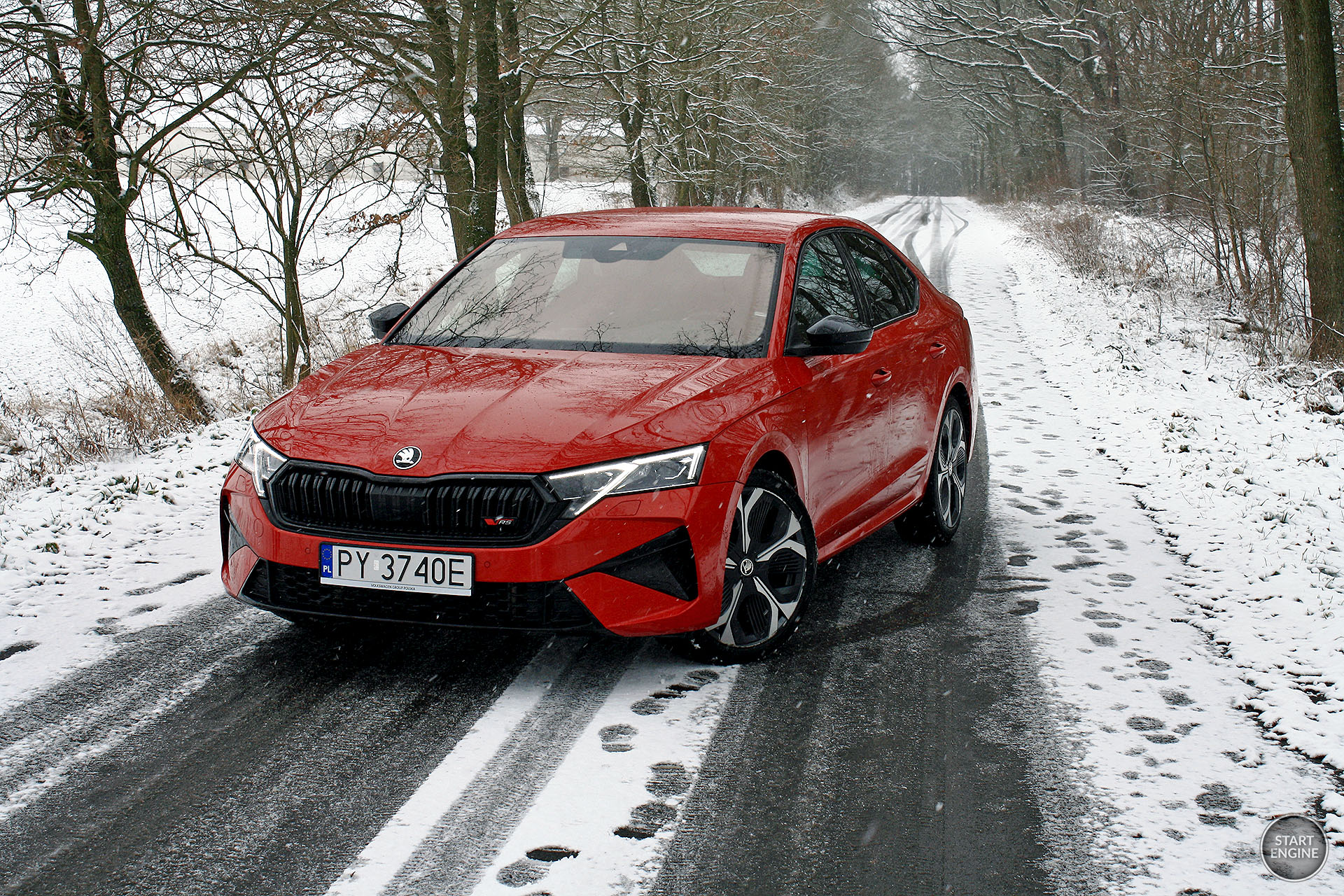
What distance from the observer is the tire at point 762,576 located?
13.4ft

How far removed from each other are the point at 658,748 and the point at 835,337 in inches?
70.1

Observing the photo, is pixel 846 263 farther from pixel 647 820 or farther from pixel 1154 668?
pixel 647 820

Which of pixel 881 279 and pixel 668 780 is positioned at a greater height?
pixel 881 279

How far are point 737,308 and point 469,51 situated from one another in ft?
34.4

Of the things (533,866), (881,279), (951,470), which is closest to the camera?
(533,866)

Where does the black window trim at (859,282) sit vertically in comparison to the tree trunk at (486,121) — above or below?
below

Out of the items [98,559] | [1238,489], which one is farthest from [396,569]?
[1238,489]

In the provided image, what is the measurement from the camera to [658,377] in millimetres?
4195

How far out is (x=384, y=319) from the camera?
5.30 meters

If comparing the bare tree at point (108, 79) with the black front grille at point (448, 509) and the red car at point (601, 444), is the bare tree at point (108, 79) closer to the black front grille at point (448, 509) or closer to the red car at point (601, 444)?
the red car at point (601, 444)

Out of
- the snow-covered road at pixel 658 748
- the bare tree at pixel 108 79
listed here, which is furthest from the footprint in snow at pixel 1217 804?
the bare tree at pixel 108 79

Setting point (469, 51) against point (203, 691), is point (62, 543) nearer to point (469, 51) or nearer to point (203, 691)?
point (203, 691)

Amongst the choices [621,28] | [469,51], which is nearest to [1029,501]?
[469,51]

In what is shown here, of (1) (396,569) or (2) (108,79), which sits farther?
(2) (108,79)
